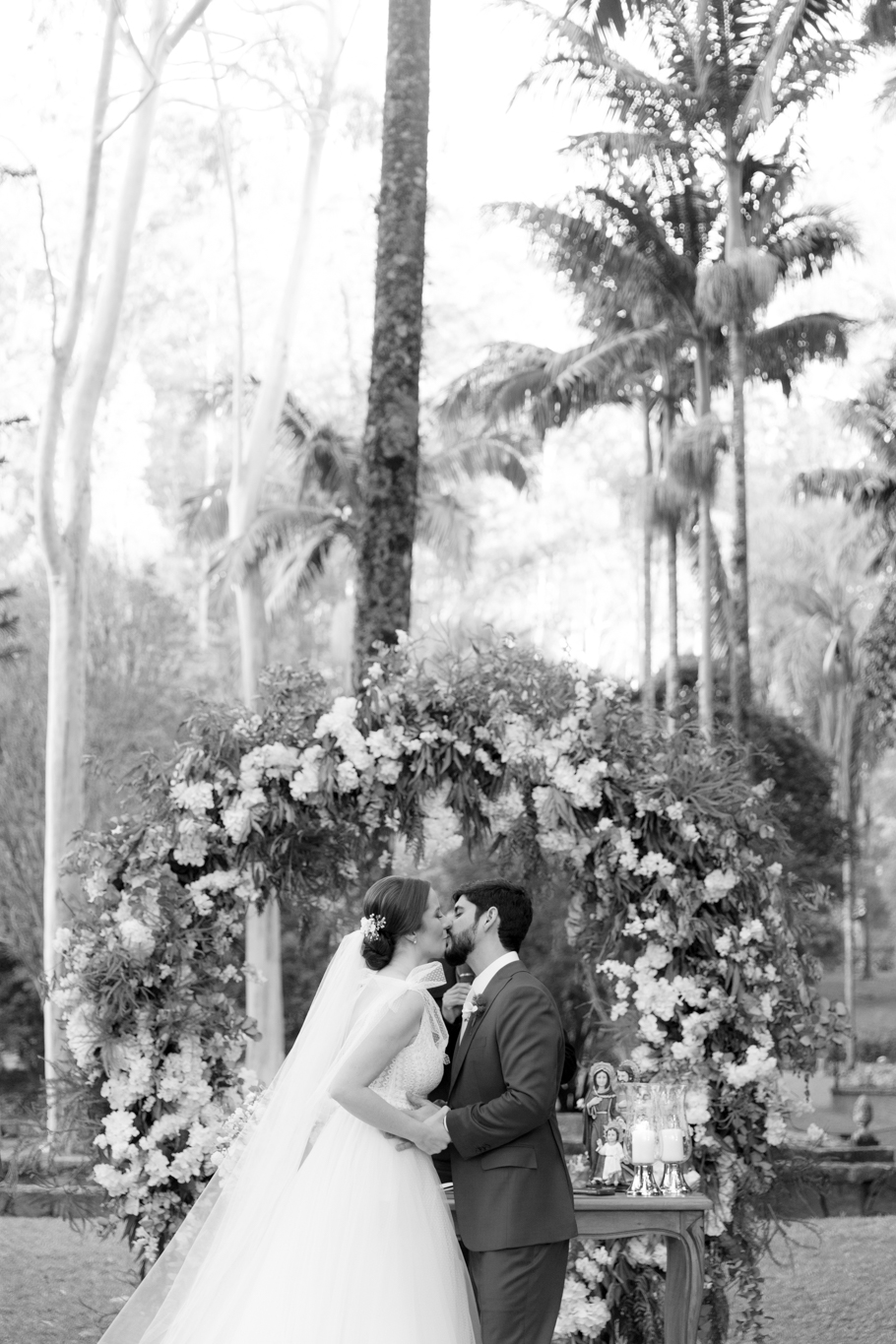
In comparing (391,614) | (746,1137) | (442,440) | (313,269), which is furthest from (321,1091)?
(313,269)

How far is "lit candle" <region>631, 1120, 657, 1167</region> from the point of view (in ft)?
17.2

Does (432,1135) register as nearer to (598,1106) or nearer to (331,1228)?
(331,1228)

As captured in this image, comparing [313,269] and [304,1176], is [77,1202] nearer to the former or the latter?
[304,1176]

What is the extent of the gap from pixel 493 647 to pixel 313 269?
27.1 meters

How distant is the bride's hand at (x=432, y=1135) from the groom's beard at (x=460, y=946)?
50cm

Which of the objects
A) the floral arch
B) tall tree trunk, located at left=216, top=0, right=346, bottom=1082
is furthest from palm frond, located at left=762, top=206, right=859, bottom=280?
the floral arch

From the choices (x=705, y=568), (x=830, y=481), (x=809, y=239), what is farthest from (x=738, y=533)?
(x=830, y=481)

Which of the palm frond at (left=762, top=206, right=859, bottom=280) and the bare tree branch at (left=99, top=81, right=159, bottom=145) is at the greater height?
the palm frond at (left=762, top=206, right=859, bottom=280)

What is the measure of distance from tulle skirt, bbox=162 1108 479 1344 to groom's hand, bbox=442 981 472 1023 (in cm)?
48

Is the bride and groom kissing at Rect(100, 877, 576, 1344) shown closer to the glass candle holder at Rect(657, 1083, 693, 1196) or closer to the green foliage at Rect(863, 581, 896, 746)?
the glass candle holder at Rect(657, 1083, 693, 1196)

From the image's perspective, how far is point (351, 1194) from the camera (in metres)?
4.74

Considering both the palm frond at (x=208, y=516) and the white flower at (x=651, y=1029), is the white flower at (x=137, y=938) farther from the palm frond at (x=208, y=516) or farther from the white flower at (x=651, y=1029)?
the palm frond at (x=208, y=516)

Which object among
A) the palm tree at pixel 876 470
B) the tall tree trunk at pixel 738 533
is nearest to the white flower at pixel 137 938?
the tall tree trunk at pixel 738 533

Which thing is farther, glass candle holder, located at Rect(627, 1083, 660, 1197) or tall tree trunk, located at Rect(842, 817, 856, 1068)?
tall tree trunk, located at Rect(842, 817, 856, 1068)
